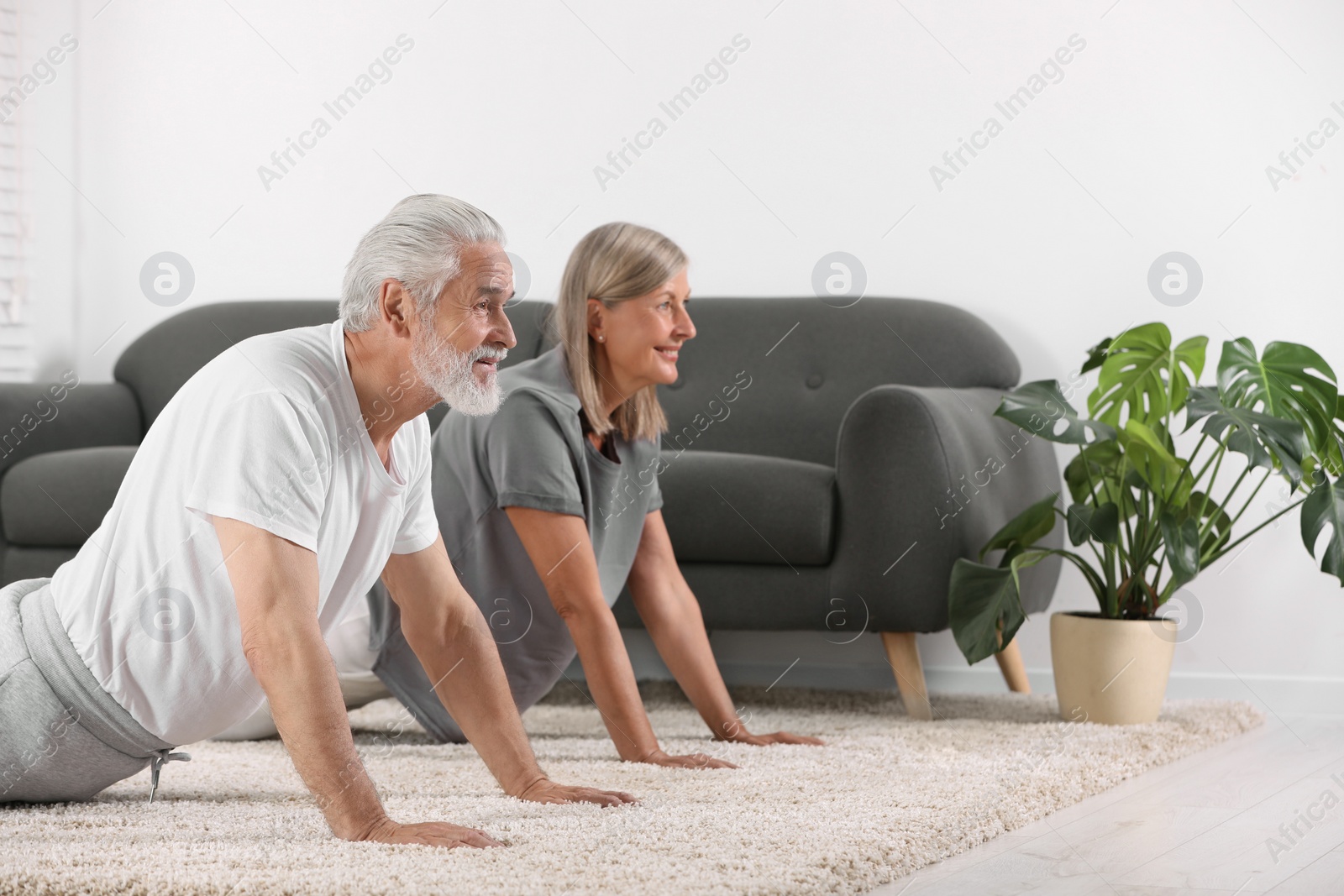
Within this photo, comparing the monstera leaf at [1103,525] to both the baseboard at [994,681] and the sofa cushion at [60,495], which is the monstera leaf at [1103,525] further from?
the sofa cushion at [60,495]

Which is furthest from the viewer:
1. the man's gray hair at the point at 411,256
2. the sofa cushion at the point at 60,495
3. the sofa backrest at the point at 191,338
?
the sofa backrest at the point at 191,338

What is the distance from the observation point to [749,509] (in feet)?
8.05

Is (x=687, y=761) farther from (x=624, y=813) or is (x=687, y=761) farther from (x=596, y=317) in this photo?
(x=596, y=317)

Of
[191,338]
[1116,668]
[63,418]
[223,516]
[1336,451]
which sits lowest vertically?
[63,418]

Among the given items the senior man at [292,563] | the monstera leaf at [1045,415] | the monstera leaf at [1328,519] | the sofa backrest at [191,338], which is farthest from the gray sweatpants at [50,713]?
the sofa backrest at [191,338]

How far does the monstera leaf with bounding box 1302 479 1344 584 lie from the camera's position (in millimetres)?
2166

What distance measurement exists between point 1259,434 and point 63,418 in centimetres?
253

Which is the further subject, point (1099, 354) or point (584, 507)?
point (1099, 354)

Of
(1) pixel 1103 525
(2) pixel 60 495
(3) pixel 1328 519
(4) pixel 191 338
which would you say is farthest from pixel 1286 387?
(4) pixel 191 338

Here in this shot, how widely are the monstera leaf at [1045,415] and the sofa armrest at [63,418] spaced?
2039 millimetres

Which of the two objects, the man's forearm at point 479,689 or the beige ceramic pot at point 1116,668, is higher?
the beige ceramic pot at point 1116,668

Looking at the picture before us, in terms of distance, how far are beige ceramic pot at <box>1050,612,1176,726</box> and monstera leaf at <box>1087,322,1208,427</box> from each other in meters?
0.37

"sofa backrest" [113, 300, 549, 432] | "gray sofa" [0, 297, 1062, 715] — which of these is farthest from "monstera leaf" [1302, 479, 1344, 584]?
"sofa backrest" [113, 300, 549, 432]

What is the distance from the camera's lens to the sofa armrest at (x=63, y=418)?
113 inches
